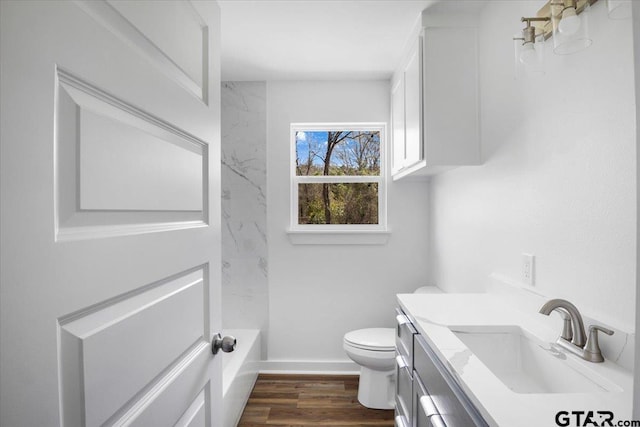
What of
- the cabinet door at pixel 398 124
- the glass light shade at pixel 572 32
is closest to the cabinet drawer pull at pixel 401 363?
the cabinet door at pixel 398 124

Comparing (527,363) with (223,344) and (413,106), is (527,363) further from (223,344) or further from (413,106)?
(413,106)

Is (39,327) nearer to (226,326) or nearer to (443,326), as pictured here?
(443,326)

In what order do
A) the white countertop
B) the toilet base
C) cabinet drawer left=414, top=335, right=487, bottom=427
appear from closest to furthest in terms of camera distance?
the white countertop < cabinet drawer left=414, top=335, right=487, bottom=427 < the toilet base

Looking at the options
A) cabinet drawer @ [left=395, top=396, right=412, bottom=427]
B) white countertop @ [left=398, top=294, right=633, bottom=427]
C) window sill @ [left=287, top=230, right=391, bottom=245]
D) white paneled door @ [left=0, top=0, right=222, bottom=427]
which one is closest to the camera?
white paneled door @ [left=0, top=0, right=222, bottom=427]

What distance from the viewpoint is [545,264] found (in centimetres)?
137

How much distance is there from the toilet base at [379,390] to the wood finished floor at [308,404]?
41mm

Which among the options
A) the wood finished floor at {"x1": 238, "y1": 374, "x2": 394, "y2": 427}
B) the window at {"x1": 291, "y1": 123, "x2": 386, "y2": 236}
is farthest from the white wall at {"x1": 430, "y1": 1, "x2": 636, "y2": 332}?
the wood finished floor at {"x1": 238, "y1": 374, "x2": 394, "y2": 427}

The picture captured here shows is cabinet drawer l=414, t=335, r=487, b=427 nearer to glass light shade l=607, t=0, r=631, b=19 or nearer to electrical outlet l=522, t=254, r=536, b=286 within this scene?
electrical outlet l=522, t=254, r=536, b=286

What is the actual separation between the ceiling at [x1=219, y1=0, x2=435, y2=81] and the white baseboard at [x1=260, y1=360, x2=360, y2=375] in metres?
2.25

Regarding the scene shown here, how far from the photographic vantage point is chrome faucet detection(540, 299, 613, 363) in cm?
102

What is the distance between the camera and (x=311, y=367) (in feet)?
9.31

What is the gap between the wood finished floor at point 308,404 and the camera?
219 centimetres

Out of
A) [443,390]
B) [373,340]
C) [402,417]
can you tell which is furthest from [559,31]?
[373,340]

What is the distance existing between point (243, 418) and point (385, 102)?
8.11ft
